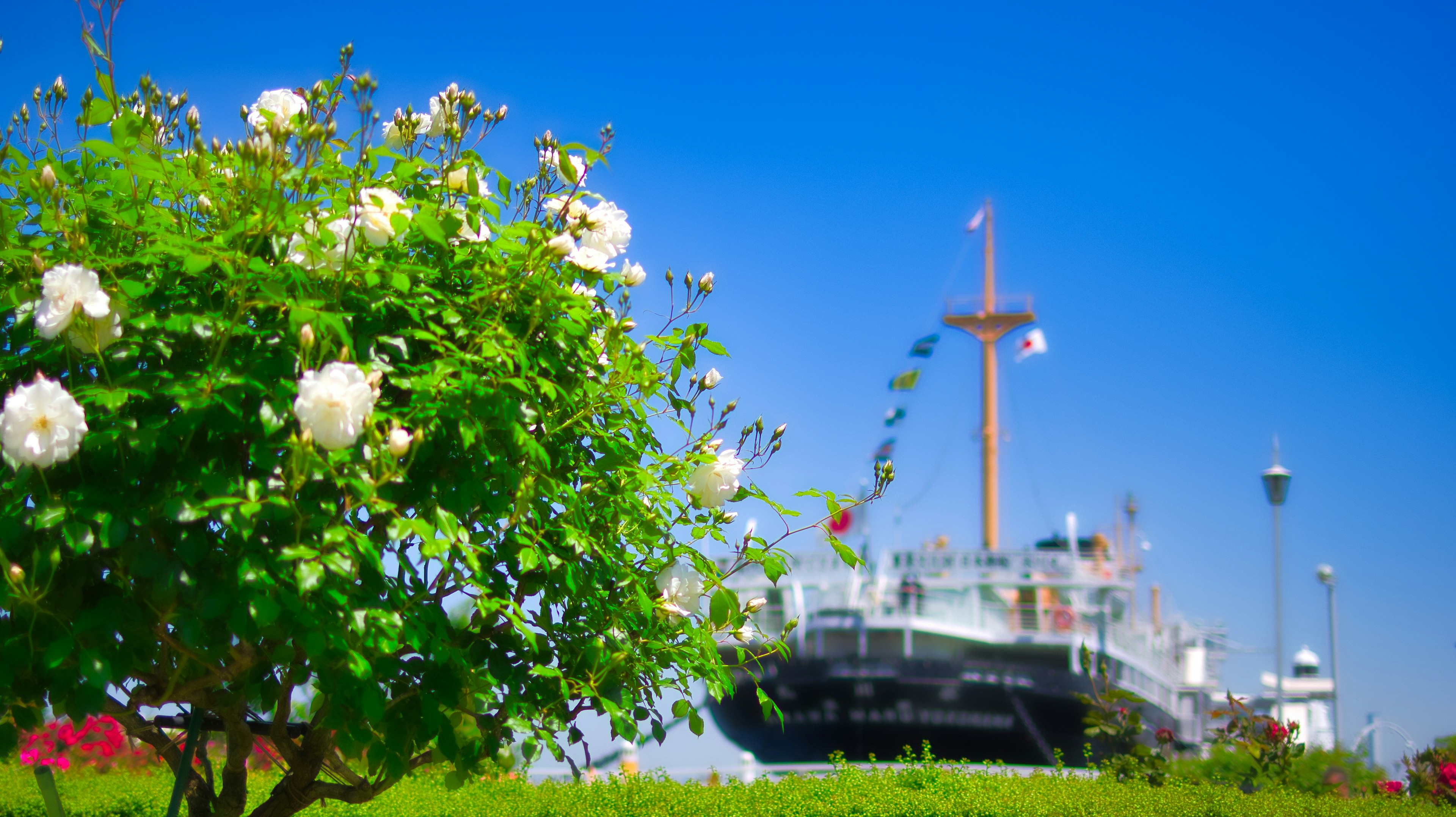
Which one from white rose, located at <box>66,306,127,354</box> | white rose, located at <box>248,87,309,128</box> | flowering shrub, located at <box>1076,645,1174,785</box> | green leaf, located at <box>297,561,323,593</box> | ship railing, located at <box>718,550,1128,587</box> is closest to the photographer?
green leaf, located at <box>297,561,323,593</box>

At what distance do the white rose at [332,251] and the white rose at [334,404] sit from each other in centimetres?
50

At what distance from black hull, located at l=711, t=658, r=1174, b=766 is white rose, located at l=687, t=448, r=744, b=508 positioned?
615 inches

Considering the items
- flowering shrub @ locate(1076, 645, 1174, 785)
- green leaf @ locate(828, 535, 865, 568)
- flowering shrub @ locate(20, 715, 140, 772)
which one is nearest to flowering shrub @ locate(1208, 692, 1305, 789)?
flowering shrub @ locate(1076, 645, 1174, 785)

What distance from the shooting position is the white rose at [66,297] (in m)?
2.52

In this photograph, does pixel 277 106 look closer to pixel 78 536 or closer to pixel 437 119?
pixel 437 119

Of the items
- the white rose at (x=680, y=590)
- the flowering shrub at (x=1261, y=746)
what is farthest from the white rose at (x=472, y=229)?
the flowering shrub at (x=1261, y=746)

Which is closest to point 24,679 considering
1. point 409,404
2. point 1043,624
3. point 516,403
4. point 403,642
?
point 403,642

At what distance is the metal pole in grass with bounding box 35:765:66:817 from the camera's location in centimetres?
380

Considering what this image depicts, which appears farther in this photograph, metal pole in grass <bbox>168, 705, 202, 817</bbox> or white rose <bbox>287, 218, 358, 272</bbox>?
metal pole in grass <bbox>168, 705, 202, 817</bbox>

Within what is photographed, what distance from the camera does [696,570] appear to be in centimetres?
346

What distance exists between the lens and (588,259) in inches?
125

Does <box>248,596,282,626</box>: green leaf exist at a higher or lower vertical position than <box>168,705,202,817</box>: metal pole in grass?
higher

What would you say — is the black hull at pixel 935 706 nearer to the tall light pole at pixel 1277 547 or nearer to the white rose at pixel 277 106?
the tall light pole at pixel 1277 547

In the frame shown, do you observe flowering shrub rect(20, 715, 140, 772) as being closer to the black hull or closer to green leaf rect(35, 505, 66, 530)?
green leaf rect(35, 505, 66, 530)
